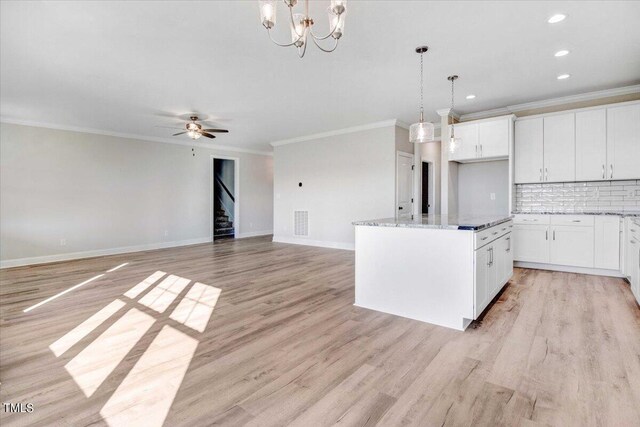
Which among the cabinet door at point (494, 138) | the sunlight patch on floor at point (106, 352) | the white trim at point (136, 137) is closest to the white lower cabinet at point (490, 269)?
the cabinet door at point (494, 138)

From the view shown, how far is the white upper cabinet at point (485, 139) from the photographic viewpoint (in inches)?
201

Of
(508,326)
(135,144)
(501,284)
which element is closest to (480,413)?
(508,326)

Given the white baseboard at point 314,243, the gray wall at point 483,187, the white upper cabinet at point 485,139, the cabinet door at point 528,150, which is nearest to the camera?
the cabinet door at point 528,150

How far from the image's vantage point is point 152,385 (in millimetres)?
1938

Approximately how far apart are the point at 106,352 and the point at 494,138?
5.73 meters

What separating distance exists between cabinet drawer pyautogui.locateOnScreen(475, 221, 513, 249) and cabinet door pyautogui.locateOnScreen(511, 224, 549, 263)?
1234 mm

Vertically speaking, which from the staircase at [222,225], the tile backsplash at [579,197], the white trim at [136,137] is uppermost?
the white trim at [136,137]

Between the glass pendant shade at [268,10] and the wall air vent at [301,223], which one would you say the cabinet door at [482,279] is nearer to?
the glass pendant shade at [268,10]

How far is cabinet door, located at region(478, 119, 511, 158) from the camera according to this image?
5.10 meters

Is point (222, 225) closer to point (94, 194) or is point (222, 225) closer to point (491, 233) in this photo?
point (94, 194)

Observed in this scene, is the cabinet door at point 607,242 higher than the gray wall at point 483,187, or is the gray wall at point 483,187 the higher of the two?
the gray wall at point 483,187

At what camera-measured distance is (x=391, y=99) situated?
194 inches

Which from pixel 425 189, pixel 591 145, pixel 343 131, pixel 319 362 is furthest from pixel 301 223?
pixel 319 362

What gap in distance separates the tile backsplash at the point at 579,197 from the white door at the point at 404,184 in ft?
6.48
